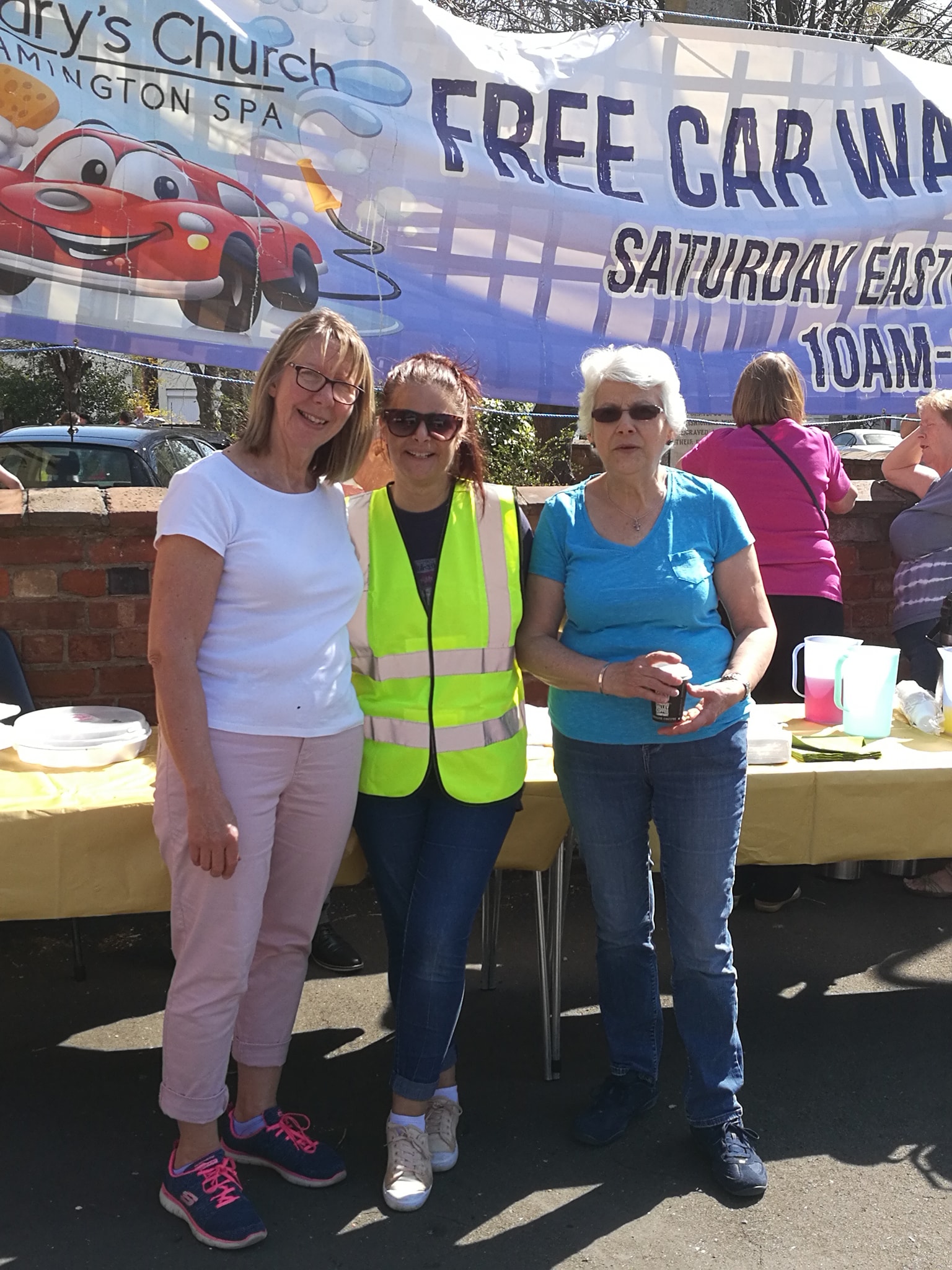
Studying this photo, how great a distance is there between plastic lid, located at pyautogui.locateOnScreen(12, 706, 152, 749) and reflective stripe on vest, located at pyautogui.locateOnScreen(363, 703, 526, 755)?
970 mm

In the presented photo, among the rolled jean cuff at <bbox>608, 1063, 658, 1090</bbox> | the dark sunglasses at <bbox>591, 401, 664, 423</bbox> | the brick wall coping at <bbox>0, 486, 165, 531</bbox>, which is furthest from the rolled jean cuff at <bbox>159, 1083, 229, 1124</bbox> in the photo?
the brick wall coping at <bbox>0, 486, 165, 531</bbox>

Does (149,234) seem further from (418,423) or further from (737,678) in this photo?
(737,678)

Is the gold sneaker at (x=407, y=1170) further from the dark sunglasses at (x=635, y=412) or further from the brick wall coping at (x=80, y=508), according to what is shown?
the brick wall coping at (x=80, y=508)

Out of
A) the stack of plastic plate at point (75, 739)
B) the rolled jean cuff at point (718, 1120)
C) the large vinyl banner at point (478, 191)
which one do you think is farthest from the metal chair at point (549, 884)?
the large vinyl banner at point (478, 191)

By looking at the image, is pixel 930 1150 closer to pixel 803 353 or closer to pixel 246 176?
pixel 803 353

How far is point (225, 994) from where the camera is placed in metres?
2.54

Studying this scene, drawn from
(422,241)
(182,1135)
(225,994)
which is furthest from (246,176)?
(182,1135)

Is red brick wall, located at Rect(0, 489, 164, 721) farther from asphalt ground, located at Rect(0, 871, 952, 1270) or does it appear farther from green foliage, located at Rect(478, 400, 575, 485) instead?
green foliage, located at Rect(478, 400, 575, 485)

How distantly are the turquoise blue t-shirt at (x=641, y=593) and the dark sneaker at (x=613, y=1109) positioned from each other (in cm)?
93

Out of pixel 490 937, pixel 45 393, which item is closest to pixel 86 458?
pixel 490 937

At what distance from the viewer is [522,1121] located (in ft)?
10.0

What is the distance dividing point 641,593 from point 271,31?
2385 mm

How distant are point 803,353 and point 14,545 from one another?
10.0 feet

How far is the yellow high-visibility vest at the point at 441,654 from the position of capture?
264 centimetres
